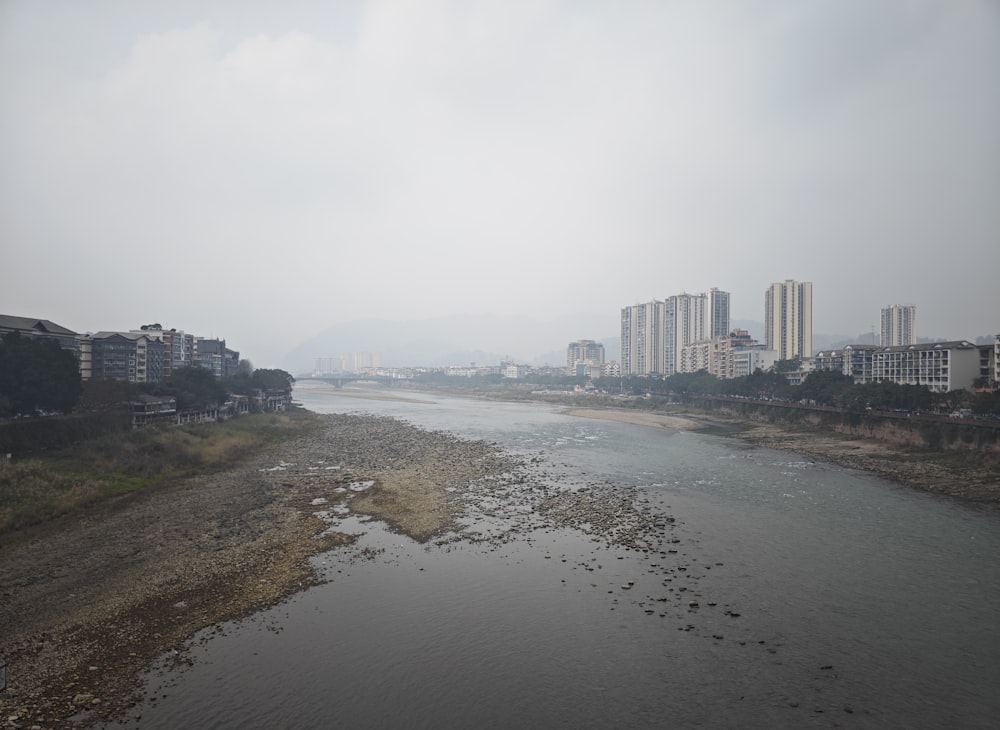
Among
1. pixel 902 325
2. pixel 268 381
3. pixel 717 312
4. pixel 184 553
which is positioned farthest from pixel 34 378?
pixel 902 325

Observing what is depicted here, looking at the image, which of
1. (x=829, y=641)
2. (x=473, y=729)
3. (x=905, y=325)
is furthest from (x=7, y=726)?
(x=905, y=325)

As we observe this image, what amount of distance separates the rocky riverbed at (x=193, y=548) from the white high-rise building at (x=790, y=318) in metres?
86.0

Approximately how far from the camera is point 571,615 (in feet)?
41.3

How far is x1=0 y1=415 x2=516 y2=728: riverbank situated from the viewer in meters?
9.59

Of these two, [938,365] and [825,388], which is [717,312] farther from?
[825,388]

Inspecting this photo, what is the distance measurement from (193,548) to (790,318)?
105721 mm

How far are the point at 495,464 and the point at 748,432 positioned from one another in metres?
28.9

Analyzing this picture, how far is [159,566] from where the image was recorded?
14.8 metres

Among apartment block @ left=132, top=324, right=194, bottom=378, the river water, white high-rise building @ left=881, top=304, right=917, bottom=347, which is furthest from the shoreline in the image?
white high-rise building @ left=881, top=304, right=917, bottom=347

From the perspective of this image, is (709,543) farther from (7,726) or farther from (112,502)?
(112,502)

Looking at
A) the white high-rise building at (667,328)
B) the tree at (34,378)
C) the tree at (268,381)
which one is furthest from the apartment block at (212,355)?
the white high-rise building at (667,328)

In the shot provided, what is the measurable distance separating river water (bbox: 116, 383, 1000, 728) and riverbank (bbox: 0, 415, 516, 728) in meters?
0.94

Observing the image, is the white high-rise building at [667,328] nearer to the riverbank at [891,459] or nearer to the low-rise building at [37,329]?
the riverbank at [891,459]

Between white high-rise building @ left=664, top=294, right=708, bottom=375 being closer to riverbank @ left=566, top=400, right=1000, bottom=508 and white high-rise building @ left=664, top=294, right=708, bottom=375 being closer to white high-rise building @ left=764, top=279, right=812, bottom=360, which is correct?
white high-rise building @ left=764, top=279, right=812, bottom=360
